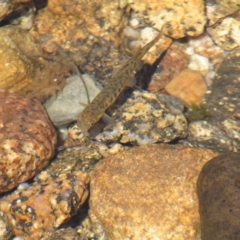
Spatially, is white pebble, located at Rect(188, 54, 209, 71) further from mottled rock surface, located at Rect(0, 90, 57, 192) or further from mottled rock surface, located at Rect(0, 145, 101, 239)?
mottled rock surface, located at Rect(0, 145, 101, 239)

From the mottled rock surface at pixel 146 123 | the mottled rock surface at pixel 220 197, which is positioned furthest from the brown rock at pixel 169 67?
the mottled rock surface at pixel 220 197

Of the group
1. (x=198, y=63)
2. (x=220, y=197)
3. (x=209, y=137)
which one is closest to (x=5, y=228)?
(x=220, y=197)

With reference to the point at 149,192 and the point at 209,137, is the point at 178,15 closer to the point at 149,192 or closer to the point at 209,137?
the point at 209,137

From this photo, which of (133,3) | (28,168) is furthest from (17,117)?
(133,3)

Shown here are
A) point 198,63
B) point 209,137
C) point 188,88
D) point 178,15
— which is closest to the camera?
point 209,137

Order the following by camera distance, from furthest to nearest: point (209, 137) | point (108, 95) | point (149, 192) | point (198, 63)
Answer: point (198, 63) → point (209, 137) → point (108, 95) → point (149, 192)

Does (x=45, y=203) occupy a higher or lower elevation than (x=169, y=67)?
higher

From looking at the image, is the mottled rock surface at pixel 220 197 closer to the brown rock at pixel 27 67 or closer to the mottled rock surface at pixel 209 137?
the mottled rock surface at pixel 209 137

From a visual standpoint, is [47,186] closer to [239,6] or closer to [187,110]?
[187,110]
